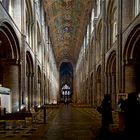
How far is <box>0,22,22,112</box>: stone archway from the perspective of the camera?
1814 centimetres

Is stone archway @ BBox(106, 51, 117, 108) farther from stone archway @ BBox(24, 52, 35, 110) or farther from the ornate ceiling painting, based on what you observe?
the ornate ceiling painting

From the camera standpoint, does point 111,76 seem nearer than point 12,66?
No

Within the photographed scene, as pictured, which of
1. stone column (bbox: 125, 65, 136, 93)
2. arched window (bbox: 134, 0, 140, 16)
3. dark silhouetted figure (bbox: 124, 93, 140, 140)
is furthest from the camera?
stone column (bbox: 125, 65, 136, 93)

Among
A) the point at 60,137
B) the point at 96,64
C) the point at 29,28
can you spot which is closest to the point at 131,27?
the point at 60,137

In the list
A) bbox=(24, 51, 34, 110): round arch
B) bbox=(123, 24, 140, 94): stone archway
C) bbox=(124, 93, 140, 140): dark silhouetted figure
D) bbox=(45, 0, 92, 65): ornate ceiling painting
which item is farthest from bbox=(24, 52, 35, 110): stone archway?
bbox=(124, 93, 140, 140): dark silhouetted figure

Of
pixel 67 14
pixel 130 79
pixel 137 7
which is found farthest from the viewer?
pixel 67 14

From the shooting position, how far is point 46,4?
38.0 metres

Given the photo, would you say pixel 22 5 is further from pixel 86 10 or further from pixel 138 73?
pixel 86 10

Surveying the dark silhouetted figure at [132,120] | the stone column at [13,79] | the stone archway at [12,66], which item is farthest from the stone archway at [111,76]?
the dark silhouetted figure at [132,120]

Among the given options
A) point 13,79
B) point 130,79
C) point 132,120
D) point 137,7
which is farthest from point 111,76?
point 132,120

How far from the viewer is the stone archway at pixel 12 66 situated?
18.1 meters

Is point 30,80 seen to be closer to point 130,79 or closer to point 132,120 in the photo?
point 130,79

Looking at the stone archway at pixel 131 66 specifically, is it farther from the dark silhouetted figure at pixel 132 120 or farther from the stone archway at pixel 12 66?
the dark silhouetted figure at pixel 132 120

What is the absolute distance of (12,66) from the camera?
62.0ft
